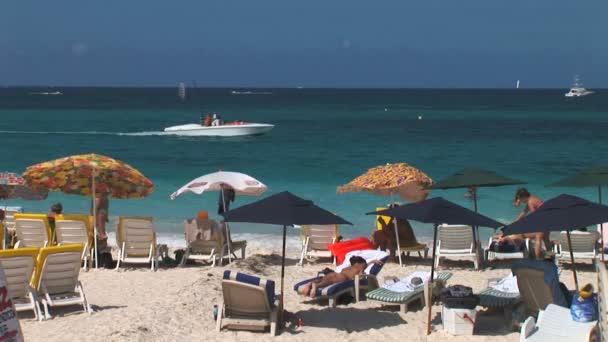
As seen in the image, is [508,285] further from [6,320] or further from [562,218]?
[6,320]

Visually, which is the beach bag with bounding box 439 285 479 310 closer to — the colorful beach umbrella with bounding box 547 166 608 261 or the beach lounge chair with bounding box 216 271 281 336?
the beach lounge chair with bounding box 216 271 281 336

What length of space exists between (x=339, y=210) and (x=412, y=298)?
11.5 metres

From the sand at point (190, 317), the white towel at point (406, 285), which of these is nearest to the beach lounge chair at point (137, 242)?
the sand at point (190, 317)

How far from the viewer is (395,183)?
485 inches

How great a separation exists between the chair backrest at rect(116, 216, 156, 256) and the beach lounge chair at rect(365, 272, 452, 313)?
3.66 meters

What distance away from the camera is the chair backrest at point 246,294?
8094mm

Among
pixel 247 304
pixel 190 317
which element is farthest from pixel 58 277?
pixel 247 304

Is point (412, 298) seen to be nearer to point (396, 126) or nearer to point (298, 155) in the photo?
point (298, 155)

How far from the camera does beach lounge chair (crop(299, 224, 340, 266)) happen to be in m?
12.5

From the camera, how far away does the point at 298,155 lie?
3819 centimetres

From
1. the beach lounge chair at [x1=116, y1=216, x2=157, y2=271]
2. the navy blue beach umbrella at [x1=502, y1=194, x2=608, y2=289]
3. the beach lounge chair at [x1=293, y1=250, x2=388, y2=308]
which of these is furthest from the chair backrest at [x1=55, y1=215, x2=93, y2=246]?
the navy blue beach umbrella at [x1=502, y1=194, x2=608, y2=289]


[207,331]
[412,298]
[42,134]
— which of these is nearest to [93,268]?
[207,331]

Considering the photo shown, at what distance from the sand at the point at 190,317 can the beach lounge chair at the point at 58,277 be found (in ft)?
0.57

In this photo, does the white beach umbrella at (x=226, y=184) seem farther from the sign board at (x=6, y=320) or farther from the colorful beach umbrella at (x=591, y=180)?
the sign board at (x=6, y=320)
